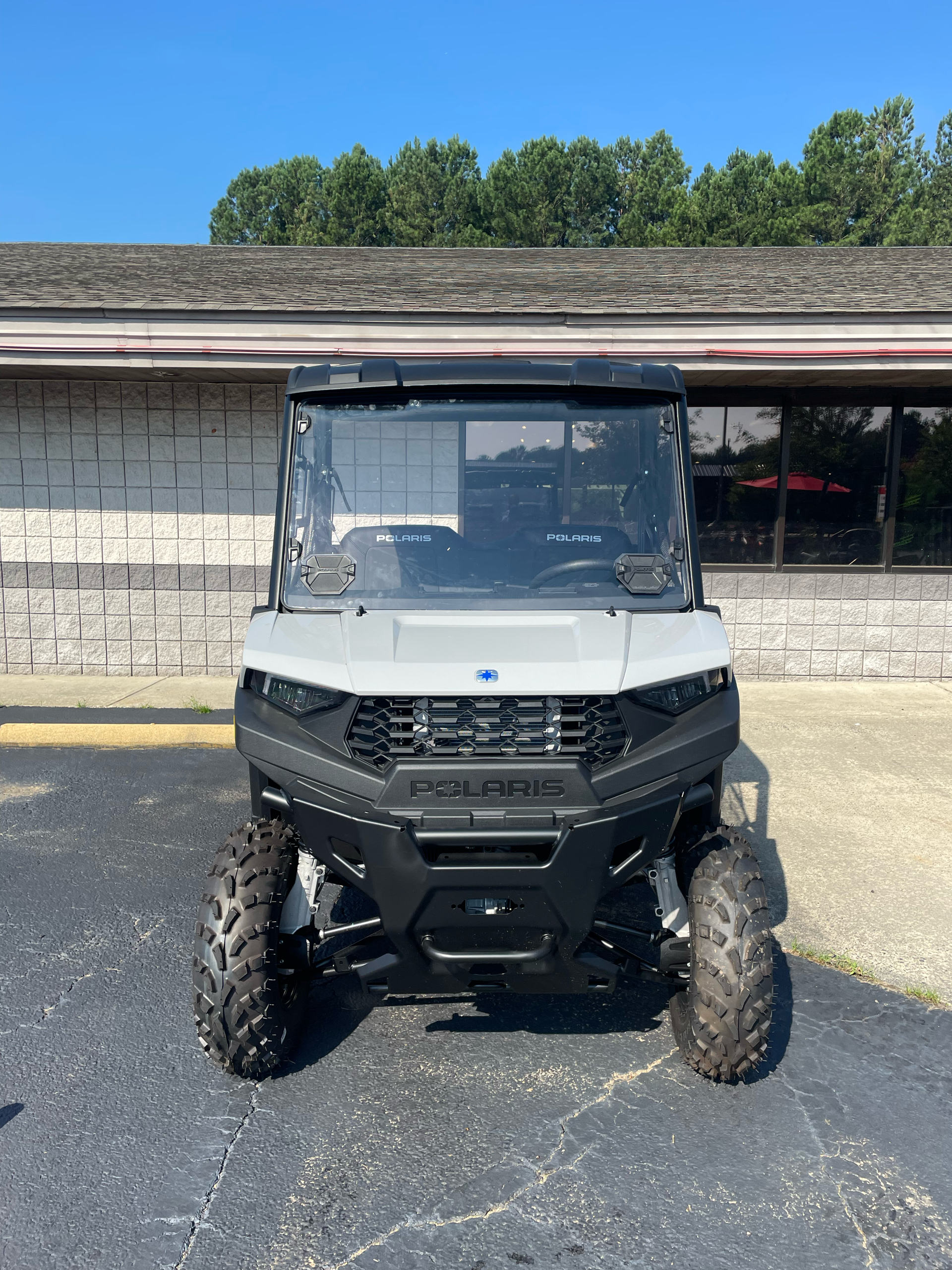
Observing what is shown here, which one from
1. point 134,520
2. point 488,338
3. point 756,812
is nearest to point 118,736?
point 134,520

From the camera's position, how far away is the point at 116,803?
596cm

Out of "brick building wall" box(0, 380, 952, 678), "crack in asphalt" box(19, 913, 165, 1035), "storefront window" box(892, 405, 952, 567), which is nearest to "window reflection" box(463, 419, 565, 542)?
"crack in asphalt" box(19, 913, 165, 1035)

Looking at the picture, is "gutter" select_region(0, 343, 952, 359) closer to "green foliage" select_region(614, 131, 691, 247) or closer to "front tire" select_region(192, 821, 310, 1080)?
"front tire" select_region(192, 821, 310, 1080)

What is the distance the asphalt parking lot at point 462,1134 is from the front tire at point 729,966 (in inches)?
9.3

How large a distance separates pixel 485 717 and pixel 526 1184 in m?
1.34

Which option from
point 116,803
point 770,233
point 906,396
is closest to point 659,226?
point 770,233

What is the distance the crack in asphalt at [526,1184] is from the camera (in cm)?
244

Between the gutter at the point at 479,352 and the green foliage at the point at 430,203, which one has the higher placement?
the green foliage at the point at 430,203

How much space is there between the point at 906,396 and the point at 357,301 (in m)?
5.42

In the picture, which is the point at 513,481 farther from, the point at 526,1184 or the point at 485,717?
the point at 526,1184

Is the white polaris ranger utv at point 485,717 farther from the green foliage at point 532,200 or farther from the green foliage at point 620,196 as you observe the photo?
the green foliage at point 532,200

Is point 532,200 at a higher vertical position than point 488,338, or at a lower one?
higher

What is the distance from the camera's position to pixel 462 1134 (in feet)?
9.38

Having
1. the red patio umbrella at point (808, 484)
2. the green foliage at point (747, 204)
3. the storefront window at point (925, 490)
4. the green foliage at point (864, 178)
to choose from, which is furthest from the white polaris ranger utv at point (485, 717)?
the green foliage at point (864, 178)
